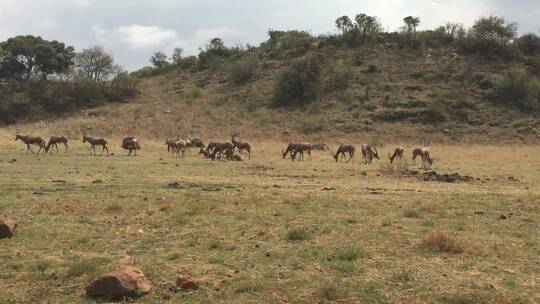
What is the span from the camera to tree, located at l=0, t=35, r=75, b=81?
87.2 meters

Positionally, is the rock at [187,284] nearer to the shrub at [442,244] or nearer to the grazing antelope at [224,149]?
the shrub at [442,244]

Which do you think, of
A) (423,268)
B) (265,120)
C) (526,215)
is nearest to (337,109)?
(265,120)

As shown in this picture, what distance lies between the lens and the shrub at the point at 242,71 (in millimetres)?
88438

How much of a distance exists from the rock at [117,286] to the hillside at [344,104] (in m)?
58.1

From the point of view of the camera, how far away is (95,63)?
9438 cm

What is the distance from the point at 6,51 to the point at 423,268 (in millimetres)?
89423

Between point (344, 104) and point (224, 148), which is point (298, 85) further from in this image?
point (224, 148)

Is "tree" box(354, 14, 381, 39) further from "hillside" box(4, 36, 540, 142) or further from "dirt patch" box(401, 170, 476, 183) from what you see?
"dirt patch" box(401, 170, 476, 183)

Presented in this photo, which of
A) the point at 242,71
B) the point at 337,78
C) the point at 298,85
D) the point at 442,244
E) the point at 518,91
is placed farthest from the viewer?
the point at 242,71

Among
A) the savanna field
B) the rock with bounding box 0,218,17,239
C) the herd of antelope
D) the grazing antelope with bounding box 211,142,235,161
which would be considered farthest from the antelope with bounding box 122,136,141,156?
the rock with bounding box 0,218,17,239

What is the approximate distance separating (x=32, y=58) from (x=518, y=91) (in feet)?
224

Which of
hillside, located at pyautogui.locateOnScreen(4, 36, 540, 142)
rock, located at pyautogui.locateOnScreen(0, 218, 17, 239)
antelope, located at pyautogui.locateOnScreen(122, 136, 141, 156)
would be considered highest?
hillside, located at pyautogui.locateOnScreen(4, 36, 540, 142)

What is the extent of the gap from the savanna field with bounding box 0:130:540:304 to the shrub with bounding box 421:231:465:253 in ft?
0.09

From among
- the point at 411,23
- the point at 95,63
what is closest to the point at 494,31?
the point at 411,23
